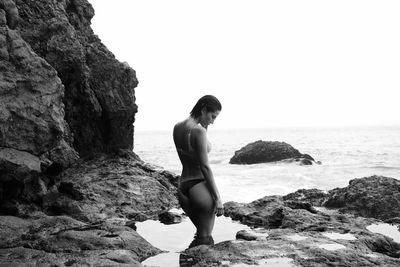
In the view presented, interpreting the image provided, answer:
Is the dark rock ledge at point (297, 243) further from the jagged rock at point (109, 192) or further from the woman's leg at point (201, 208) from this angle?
the jagged rock at point (109, 192)

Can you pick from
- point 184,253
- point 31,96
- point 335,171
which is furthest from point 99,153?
point 335,171

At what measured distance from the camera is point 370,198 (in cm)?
827

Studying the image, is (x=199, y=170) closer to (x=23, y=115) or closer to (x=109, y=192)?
(x=23, y=115)

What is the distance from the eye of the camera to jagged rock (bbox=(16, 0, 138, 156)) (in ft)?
32.7

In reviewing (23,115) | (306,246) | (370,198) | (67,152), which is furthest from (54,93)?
(370,198)

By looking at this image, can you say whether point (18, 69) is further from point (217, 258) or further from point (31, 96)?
point (217, 258)

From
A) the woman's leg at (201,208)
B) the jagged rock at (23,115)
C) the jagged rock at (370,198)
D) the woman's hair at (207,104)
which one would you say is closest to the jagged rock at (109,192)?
the jagged rock at (23,115)

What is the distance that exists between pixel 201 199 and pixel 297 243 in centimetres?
139

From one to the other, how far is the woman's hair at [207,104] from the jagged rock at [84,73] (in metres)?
6.11

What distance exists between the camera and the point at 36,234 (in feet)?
14.9

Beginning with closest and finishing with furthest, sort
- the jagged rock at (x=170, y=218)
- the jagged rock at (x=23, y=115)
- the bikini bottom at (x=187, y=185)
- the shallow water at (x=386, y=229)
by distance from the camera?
1. the bikini bottom at (x=187, y=185)
2. the jagged rock at (x=23, y=115)
3. the shallow water at (x=386, y=229)
4. the jagged rock at (x=170, y=218)

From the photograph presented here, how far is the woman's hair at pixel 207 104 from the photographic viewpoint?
5.23 m

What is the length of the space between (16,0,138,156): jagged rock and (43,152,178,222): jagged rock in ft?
4.34

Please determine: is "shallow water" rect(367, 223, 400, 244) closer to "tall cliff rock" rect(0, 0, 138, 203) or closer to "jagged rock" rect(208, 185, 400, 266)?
"jagged rock" rect(208, 185, 400, 266)
